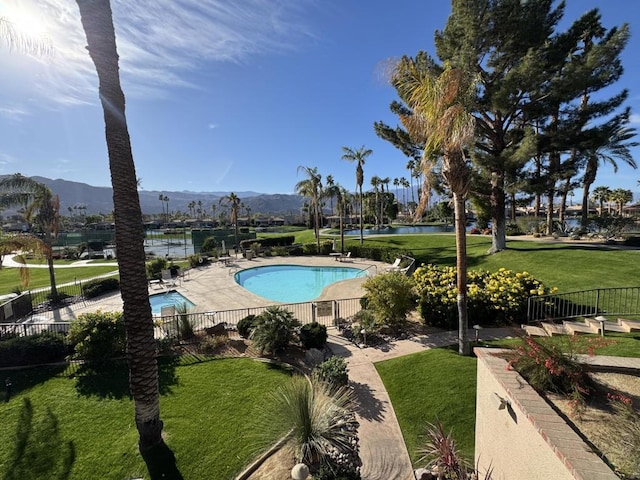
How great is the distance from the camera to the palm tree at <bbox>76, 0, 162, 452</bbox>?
5430 mm

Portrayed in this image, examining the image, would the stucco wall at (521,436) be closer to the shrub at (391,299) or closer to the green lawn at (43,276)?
the shrub at (391,299)

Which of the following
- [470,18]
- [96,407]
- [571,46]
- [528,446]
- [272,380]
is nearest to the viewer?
[528,446]

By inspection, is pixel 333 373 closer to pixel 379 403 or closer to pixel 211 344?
pixel 379 403

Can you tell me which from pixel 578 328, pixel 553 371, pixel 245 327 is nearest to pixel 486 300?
pixel 578 328

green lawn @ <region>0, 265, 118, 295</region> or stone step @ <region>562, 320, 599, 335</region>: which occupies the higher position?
stone step @ <region>562, 320, 599, 335</region>

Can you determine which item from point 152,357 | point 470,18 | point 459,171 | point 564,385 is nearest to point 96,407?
point 152,357

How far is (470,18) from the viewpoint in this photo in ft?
52.6

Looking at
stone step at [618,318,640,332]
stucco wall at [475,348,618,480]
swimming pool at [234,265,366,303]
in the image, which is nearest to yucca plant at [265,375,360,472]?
stucco wall at [475,348,618,480]

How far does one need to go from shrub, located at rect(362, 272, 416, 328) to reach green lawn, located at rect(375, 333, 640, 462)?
2.29 m

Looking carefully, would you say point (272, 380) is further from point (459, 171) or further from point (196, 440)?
point (459, 171)

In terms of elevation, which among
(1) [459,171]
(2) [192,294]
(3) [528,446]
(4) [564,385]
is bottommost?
(2) [192,294]

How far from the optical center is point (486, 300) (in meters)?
11.5

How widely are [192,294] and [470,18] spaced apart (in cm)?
2261

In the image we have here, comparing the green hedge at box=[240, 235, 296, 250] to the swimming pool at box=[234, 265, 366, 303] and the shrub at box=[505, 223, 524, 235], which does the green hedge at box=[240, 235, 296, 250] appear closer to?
the swimming pool at box=[234, 265, 366, 303]
